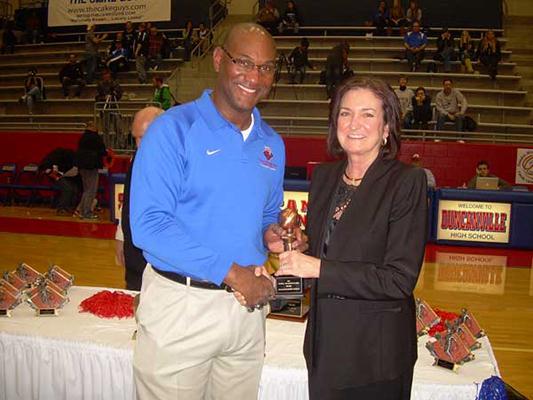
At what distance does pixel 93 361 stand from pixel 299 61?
1350cm

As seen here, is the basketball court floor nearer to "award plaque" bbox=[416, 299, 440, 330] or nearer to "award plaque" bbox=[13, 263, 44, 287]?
"award plaque" bbox=[416, 299, 440, 330]

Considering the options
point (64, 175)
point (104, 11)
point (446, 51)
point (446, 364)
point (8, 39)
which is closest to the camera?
point (446, 364)

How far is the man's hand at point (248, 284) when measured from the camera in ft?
5.85

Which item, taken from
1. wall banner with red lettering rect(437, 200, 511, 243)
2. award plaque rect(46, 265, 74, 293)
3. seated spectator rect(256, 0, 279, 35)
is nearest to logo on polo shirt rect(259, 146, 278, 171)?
award plaque rect(46, 265, 74, 293)

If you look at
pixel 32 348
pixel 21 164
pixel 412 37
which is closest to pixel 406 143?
pixel 412 37

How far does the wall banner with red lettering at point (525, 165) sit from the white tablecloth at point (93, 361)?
34.3ft

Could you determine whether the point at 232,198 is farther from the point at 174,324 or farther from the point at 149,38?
the point at 149,38

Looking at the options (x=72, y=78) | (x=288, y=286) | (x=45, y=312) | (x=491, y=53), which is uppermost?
(x=491, y=53)

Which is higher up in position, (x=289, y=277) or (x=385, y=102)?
(x=385, y=102)

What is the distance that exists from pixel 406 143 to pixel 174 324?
11.2 meters

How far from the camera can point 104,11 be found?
17.8 m

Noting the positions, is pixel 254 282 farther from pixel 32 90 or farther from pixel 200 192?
pixel 32 90

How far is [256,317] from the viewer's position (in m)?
2.03

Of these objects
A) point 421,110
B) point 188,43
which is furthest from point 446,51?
point 188,43
